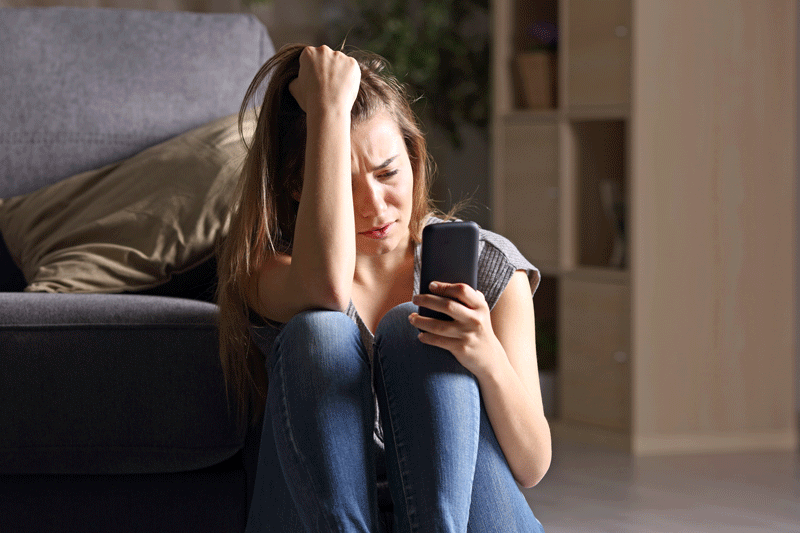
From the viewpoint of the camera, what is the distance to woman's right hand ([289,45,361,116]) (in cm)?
99

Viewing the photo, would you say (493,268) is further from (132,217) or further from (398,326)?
(132,217)

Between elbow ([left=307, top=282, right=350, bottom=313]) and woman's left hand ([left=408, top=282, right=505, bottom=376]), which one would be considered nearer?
woman's left hand ([left=408, top=282, right=505, bottom=376])

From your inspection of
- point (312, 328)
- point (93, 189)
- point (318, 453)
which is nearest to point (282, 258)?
point (312, 328)

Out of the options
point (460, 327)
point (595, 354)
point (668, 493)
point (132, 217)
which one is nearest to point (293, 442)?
point (460, 327)

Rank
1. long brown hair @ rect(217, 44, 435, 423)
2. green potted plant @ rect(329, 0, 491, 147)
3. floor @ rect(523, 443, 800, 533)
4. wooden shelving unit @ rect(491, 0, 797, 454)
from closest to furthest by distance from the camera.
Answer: long brown hair @ rect(217, 44, 435, 423) < floor @ rect(523, 443, 800, 533) < wooden shelving unit @ rect(491, 0, 797, 454) < green potted plant @ rect(329, 0, 491, 147)

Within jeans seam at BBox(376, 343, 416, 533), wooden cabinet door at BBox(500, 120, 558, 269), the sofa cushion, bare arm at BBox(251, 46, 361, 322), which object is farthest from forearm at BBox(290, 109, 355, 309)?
wooden cabinet door at BBox(500, 120, 558, 269)

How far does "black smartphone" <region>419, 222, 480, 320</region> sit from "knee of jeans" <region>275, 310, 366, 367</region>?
0.08m

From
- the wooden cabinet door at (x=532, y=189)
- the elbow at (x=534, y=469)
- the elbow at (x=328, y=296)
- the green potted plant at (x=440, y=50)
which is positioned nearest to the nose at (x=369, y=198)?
the elbow at (x=328, y=296)

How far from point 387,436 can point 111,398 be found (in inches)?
14.9

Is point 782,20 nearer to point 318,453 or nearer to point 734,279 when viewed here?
point 734,279

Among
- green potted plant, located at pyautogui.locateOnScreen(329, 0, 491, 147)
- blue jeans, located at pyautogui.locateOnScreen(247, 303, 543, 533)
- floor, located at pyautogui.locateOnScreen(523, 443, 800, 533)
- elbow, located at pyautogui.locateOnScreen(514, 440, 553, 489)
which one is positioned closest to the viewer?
blue jeans, located at pyautogui.locateOnScreen(247, 303, 543, 533)

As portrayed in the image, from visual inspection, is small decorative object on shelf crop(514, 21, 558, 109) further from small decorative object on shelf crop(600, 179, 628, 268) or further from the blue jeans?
the blue jeans

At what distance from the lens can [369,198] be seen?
1.03 metres

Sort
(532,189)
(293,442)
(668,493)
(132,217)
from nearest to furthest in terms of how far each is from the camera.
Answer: (293,442) → (132,217) → (668,493) → (532,189)
